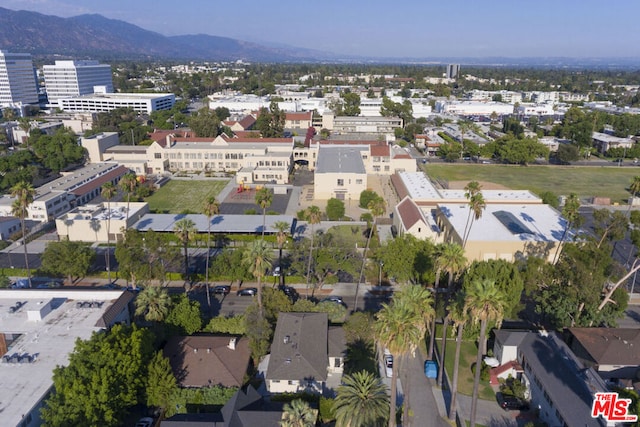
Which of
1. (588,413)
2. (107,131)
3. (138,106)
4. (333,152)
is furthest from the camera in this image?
(138,106)

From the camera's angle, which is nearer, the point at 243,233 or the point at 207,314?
the point at 207,314

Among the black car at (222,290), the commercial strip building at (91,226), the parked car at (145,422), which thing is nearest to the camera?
the parked car at (145,422)

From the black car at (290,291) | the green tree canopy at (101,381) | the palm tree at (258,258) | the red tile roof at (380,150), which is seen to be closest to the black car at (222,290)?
the black car at (290,291)

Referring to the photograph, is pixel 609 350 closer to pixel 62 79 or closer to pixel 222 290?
pixel 222 290

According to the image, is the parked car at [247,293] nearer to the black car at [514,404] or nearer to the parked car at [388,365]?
the parked car at [388,365]

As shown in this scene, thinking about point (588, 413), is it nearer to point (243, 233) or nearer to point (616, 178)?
point (243, 233)

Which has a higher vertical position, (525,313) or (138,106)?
(138,106)

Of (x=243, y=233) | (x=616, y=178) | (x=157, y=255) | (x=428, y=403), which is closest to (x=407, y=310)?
(x=428, y=403)
